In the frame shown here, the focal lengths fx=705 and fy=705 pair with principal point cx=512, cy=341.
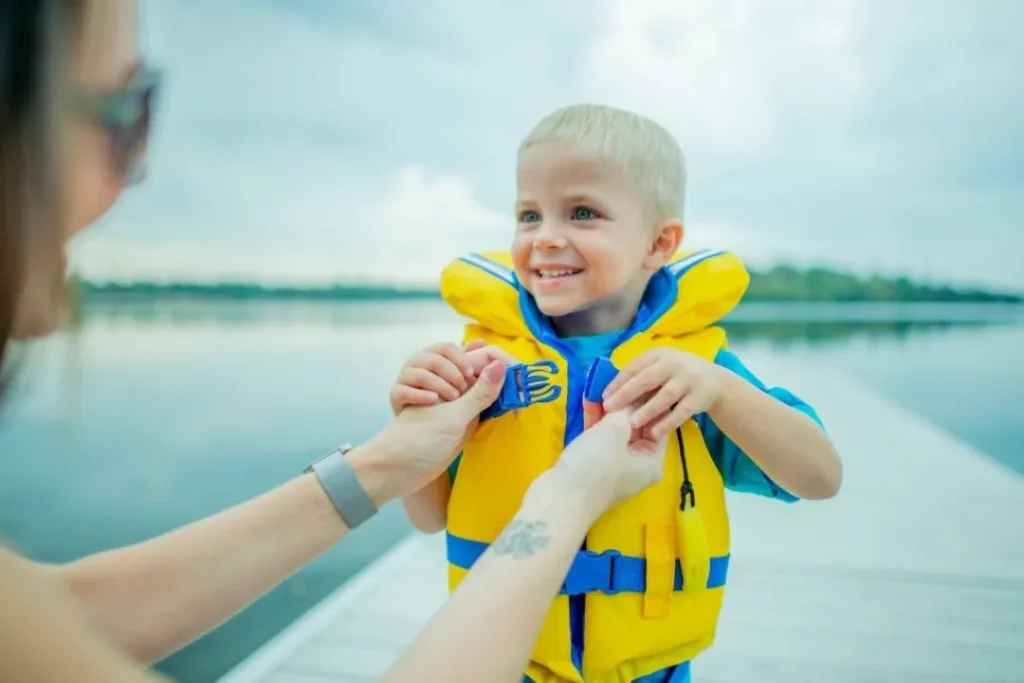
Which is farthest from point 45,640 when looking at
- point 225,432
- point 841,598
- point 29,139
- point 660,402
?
point 225,432

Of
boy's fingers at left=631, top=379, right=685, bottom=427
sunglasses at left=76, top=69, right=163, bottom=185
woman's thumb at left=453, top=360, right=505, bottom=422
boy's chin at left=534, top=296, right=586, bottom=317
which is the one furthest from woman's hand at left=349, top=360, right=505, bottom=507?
sunglasses at left=76, top=69, right=163, bottom=185

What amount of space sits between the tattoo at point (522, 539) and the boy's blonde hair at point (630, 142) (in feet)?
1.90

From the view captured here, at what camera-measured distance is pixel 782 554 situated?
103 inches

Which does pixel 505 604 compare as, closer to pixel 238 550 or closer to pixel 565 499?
pixel 565 499

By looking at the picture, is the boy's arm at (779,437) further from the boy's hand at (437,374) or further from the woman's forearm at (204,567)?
the woman's forearm at (204,567)

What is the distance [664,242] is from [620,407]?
332 millimetres

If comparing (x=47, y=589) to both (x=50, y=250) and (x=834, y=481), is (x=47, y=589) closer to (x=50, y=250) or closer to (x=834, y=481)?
(x=50, y=250)

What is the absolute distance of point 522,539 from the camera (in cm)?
Result: 79

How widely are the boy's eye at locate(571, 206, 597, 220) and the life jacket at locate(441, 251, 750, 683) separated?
210 millimetres

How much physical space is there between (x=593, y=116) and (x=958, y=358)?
1268 centimetres

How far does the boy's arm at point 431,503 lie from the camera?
1269mm


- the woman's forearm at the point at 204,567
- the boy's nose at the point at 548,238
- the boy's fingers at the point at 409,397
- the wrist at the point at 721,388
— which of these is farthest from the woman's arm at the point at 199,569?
the wrist at the point at 721,388

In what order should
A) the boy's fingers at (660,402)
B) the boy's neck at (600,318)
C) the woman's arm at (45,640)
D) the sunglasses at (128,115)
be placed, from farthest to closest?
1. the boy's neck at (600,318)
2. the boy's fingers at (660,402)
3. the sunglasses at (128,115)
4. the woman's arm at (45,640)

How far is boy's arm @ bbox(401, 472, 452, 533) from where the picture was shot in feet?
4.16
